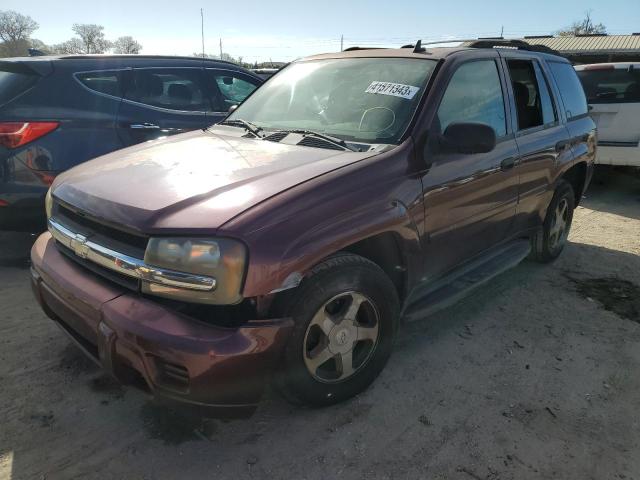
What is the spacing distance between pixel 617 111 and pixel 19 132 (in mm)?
7259

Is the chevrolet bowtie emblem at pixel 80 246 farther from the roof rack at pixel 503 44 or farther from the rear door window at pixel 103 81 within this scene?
the roof rack at pixel 503 44

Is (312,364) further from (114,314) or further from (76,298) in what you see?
(76,298)

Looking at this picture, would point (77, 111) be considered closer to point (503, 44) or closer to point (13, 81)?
point (13, 81)

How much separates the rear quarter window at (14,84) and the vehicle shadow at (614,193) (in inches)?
267

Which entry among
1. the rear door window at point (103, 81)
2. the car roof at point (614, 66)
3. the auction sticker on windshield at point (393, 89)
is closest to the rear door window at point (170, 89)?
the rear door window at point (103, 81)

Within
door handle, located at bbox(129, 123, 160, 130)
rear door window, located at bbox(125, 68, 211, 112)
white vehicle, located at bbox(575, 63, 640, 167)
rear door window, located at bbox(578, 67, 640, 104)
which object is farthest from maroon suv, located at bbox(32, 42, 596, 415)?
rear door window, located at bbox(578, 67, 640, 104)

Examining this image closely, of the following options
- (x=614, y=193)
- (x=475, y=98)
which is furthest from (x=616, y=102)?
(x=475, y=98)

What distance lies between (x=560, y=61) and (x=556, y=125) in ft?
2.79

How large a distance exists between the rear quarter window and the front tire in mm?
3274

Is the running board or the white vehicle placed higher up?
the white vehicle

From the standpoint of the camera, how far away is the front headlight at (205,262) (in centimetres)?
198

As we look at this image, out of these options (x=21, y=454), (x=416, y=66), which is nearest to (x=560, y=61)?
(x=416, y=66)

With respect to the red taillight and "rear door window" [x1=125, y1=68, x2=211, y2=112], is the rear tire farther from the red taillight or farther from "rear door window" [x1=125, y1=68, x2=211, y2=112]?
the red taillight

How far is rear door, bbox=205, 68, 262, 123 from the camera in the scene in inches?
212
